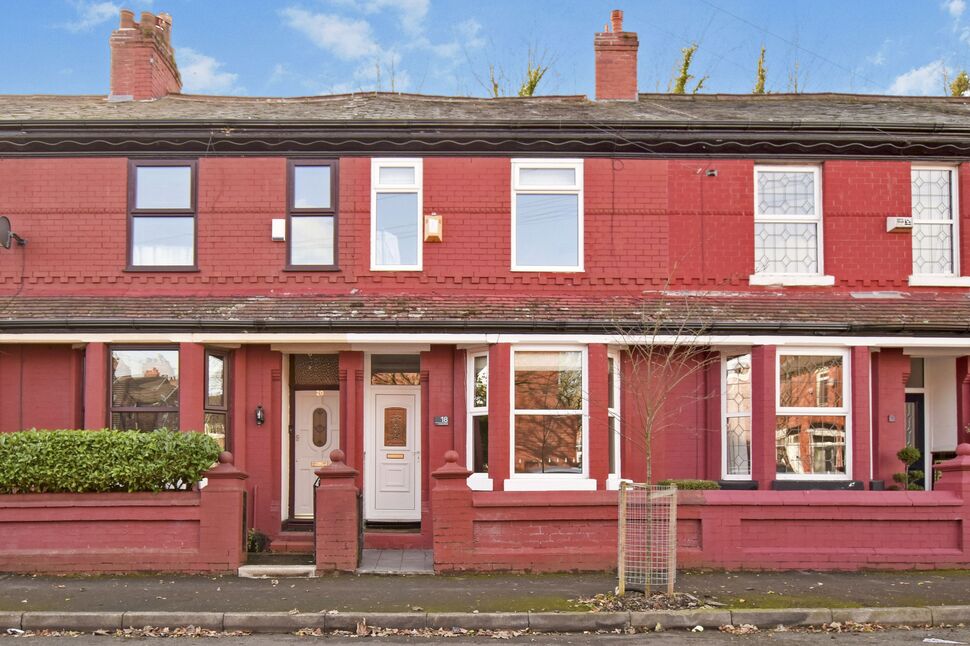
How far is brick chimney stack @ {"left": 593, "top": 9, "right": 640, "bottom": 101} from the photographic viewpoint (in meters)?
15.3

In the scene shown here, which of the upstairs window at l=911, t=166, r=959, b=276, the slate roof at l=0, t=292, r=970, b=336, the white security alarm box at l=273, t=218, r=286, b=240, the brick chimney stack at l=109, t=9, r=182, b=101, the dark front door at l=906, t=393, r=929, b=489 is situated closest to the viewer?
the slate roof at l=0, t=292, r=970, b=336

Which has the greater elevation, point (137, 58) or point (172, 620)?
point (137, 58)

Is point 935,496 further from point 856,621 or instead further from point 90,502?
point 90,502

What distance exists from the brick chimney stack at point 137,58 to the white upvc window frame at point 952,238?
38.6 ft

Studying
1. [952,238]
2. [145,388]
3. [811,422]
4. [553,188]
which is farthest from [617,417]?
[145,388]

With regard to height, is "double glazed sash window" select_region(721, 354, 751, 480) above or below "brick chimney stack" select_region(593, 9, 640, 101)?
below

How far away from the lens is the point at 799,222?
13617 millimetres

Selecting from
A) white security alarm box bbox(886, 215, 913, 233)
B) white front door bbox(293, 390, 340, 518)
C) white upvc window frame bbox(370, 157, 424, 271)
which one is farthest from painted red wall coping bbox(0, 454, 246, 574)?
white security alarm box bbox(886, 215, 913, 233)

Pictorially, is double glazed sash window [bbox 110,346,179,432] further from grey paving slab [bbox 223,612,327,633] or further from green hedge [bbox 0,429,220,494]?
grey paving slab [bbox 223,612,327,633]

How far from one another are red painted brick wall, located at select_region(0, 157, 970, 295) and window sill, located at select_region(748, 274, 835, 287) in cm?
18

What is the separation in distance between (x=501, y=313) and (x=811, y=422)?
4.44 m

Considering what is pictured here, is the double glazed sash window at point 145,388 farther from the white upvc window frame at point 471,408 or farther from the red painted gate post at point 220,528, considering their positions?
the white upvc window frame at point 471,408

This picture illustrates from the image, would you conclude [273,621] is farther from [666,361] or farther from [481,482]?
[666,361]

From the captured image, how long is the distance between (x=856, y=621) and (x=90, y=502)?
324 inches
